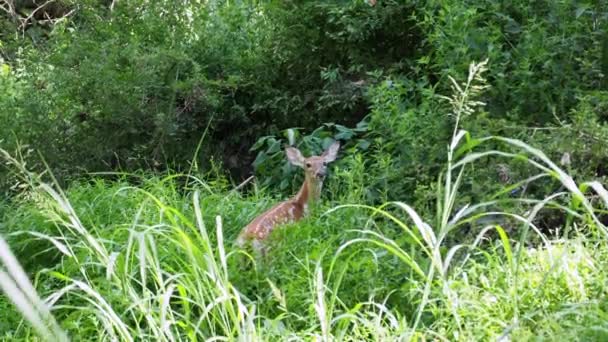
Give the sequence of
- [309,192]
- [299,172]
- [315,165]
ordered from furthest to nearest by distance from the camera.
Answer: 1. [299,172]
2. [315,165]
3. [309,192]

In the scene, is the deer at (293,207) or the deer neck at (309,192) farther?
the deer neck at (309,192)

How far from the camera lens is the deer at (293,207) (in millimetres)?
4056

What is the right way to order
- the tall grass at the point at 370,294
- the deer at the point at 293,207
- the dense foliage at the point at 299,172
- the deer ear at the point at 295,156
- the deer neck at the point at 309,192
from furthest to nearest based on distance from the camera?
the deer ear at the point at 295,156
the deer neck at the point at 309,192
the deer at the point at 293,207
the dense foliage at the point at 299,172
the tall grass at the point at 370,294

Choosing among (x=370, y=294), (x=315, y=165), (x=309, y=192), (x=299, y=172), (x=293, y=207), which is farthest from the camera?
(x=299, y=172)

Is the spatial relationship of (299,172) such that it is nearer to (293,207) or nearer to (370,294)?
(293,207)

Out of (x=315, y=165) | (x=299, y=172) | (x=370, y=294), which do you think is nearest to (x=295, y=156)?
(x=315, y=165)

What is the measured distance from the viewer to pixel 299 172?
5.98 meters

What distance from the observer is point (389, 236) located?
3.88 metres

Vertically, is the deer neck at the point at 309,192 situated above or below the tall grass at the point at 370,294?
below

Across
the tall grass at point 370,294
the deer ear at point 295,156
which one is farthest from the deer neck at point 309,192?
the tall grass at point 370,294

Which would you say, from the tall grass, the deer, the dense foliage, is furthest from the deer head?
the tall grass

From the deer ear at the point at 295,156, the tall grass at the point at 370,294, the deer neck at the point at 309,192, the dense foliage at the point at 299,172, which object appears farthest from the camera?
the deer ear at the point at 295,156

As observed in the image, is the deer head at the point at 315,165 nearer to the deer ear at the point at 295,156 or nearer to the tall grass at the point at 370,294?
the deer ear at the point at 295,156

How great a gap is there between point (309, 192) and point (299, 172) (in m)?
1.02
